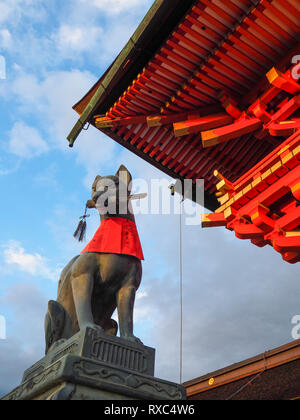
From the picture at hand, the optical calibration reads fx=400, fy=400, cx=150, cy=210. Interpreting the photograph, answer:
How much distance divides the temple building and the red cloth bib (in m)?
1.82

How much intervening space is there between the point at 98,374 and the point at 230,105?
4115 millimetres

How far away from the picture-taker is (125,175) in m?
4.76

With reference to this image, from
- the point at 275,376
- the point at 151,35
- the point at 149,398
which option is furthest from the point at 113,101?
the point at 275,376

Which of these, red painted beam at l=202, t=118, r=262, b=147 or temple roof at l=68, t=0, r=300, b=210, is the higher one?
temple roof at l=68, t=0, r=300, b=210

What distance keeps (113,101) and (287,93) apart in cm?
252

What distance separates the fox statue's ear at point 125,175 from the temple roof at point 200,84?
4.37ft

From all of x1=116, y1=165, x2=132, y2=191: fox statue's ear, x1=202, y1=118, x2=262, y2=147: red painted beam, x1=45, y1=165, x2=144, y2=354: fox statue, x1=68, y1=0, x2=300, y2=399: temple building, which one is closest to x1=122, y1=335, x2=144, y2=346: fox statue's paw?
x1=45, y1=165, x2=144, y2=354: fox statue

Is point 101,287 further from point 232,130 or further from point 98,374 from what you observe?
point 232,130

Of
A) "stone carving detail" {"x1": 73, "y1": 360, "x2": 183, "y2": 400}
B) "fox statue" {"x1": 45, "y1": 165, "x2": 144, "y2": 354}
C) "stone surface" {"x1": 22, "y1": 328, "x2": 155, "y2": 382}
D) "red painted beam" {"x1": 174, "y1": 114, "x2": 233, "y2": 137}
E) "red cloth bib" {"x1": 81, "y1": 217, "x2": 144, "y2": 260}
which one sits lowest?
"stone carving detail" {"x1": 73, "y1": 360, "x2": 183, "y2": 400}

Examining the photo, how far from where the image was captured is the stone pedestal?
289 cm

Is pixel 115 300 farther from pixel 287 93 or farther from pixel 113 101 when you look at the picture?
pixel 287 93

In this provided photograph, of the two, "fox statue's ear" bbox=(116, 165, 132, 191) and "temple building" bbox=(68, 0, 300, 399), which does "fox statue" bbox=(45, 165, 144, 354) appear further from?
"temple building" bbox=(68, 0, 300, 399)

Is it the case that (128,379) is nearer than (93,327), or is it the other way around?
(128,379)

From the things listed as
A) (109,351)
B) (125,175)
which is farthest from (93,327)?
(125,175)
